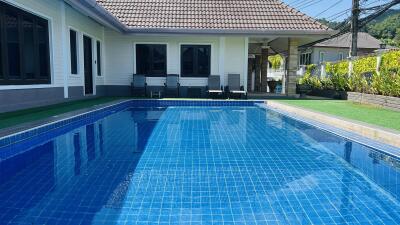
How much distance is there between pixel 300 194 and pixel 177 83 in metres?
11.5

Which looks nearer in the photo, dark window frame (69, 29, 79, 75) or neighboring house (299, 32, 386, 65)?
dark window frame (69, 29, 79, 75)

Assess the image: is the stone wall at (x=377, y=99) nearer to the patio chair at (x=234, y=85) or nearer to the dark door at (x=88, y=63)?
the patio chair at (x=234, y=85)

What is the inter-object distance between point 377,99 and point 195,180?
8944 mm

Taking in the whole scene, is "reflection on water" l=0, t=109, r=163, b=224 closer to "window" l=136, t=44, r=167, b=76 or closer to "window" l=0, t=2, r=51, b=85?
"window" l=0, t=2, r=51, b=85

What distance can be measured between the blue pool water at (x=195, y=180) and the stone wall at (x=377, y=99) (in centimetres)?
413

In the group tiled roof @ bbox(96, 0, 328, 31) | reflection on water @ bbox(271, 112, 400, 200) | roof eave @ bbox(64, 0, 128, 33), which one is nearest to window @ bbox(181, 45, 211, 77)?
tiled roof @ bbox(96, 0, 328, 31)

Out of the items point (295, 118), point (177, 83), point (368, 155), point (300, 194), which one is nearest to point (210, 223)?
point (300, 194)

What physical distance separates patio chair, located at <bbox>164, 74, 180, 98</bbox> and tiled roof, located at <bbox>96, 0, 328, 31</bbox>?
7.19ft

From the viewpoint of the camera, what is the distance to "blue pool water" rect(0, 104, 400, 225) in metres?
2.95

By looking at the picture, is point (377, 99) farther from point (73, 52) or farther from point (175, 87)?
point (73, 52)

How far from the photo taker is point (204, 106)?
41.7 feet

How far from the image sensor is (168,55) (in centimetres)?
1483

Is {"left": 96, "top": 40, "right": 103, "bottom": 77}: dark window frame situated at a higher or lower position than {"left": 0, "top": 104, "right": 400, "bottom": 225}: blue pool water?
higher

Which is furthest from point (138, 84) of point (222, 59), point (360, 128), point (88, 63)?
point (360, 128)
